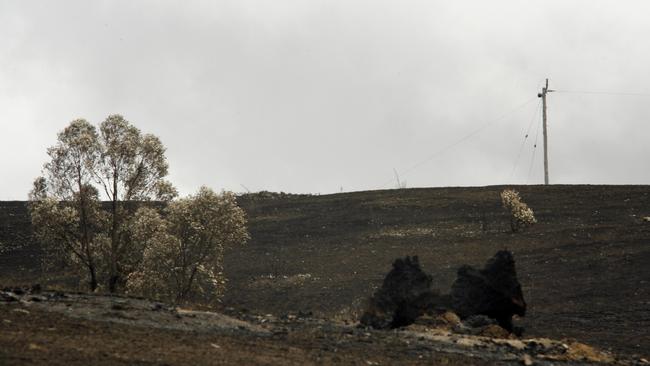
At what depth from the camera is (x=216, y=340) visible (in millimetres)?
26594

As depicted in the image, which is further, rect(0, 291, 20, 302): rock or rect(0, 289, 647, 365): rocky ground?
rect(0, 291, 20, 302): rock

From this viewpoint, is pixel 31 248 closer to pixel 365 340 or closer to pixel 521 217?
pixel 521 217

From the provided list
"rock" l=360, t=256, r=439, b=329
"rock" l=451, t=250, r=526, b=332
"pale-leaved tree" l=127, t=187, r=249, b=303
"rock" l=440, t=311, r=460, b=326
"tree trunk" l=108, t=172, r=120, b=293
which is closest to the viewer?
"rock" l=360, t=256, r=439, b=329

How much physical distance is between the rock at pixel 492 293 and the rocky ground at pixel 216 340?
2.02 m

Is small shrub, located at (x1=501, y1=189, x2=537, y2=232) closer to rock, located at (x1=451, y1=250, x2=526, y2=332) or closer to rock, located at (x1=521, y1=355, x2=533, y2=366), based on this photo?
rock, located at (x1=451, y1=250, x2=526, y2=332)

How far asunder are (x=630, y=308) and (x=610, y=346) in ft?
38.0

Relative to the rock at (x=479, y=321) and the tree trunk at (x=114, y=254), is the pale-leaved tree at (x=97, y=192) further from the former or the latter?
the rock at (x=479, y=321)

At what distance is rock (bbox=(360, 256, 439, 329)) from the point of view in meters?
35.1

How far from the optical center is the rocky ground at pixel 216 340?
22578 mm

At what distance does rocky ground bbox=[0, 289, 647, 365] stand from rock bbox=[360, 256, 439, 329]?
0.76 meters

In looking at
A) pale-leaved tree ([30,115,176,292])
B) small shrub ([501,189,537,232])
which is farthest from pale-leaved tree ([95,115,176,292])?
small shrub ([501,189,537,232])

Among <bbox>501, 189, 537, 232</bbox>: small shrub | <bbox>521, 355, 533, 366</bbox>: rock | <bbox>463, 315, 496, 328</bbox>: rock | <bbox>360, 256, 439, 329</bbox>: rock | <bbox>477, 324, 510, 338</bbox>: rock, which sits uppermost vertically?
<bbox>501, 189, 537, 232</bbox>: small shrub

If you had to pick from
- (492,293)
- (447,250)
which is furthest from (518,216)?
(492,293)

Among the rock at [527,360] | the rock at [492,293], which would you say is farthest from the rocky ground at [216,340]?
the rock at [492,293]
